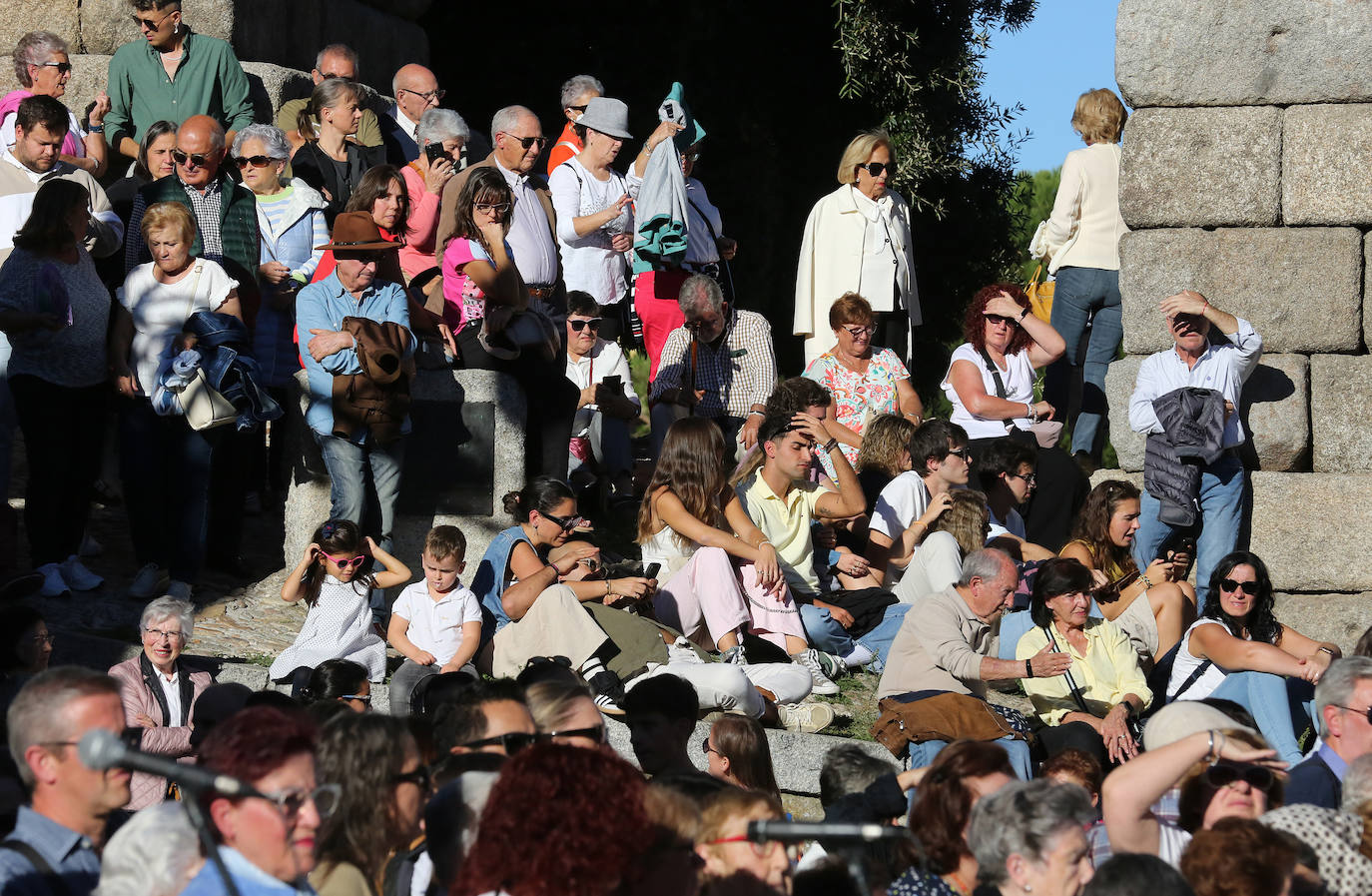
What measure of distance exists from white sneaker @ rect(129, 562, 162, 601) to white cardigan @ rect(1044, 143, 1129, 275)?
209 inches

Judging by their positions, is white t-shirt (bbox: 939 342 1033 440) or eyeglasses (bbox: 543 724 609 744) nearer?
eyeglasses (bbox: 543 724 609 744)

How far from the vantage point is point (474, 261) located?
821 cm

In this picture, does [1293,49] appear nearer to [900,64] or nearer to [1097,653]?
[1097,653]

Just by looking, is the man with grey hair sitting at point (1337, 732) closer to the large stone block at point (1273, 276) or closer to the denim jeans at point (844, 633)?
the denim jeans at point (844, 633)

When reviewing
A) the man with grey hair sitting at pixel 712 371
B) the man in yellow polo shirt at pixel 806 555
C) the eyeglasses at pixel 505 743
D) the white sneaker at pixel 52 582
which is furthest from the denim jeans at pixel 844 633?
the eyeglasses at pixel 505 743

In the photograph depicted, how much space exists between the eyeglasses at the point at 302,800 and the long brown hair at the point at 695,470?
→ 3.91 m

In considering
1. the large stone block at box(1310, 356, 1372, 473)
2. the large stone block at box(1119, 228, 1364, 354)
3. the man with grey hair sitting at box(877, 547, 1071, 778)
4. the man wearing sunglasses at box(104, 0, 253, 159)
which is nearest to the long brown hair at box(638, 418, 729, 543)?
the man with grey hair sitting at box(877, 547, 1071, 778)

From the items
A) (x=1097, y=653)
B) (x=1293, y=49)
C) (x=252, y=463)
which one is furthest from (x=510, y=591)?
(x=1293, y=49)

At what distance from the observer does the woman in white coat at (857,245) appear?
979 centimetres

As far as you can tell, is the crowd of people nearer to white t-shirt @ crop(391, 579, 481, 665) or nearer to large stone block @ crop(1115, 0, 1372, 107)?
white t-shirt @ crop(391, 579, 481, 665)

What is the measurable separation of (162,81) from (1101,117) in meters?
5.23

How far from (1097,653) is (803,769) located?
4.70 ft

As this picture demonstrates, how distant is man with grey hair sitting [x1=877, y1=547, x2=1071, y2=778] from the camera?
648 cm

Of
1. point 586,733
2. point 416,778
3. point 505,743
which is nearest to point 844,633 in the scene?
point 586,733
